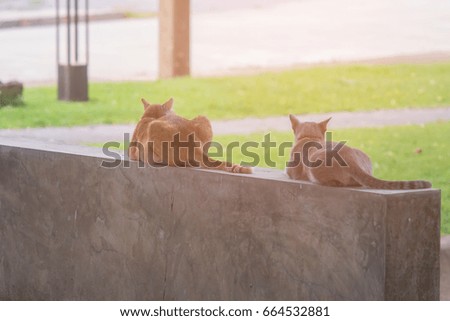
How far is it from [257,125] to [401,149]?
202cm

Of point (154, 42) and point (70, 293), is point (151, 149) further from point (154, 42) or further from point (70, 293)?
point (154, 42)

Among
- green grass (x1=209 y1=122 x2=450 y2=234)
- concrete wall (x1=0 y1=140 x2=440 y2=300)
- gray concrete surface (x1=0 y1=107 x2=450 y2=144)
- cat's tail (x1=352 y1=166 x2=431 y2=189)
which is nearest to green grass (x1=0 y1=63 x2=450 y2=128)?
gray concrete surface (x1=0 y1=107 x2=450 y2=144)

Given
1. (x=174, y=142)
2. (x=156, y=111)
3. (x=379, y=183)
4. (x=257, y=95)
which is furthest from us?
(x=257, y=95)

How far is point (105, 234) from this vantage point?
18.5 feet

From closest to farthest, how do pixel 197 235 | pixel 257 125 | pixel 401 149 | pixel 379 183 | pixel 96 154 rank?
pixel 379 183 → pixel 197 235 → pixel 96 154 → pixel 401 149 → pixel 257 125

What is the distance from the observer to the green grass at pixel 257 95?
505 inches

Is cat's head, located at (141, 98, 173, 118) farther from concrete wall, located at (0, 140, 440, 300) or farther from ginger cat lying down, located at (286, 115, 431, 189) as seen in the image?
ginger cat lying down, located at (286, 115, 431, 189)

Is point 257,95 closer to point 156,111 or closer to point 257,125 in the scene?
point 257,125

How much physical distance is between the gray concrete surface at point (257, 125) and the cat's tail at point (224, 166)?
583 cm

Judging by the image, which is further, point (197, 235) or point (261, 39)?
point (261, 39)

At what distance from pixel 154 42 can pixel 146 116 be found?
15.3 metres

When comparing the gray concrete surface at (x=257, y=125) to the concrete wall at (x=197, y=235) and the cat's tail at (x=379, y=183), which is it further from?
the cat's tail at (x=379, y=183)

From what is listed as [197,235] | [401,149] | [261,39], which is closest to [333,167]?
[197,235]

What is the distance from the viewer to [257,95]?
1404cm
